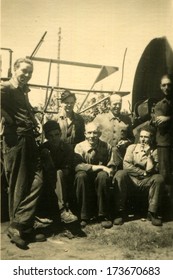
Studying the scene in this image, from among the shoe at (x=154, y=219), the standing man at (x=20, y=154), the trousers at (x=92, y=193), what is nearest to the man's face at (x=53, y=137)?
the standing man at (x=20, y=154)

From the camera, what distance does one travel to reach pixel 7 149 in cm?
319

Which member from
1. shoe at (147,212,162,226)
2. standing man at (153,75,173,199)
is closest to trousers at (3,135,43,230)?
shoe at (147,212,162,226)

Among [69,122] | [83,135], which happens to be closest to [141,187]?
[83,135]

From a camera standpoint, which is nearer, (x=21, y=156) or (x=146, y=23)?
(x=21, y=156)

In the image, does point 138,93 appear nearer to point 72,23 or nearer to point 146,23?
point 146,23

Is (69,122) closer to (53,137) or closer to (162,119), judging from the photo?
(53,137)

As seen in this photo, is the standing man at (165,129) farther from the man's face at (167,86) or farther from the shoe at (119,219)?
the shoe at (119,219)

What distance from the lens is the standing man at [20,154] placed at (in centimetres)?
312

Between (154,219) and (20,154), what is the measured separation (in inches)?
55.0

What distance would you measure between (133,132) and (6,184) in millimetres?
1576

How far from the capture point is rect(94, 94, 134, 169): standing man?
3914mm
